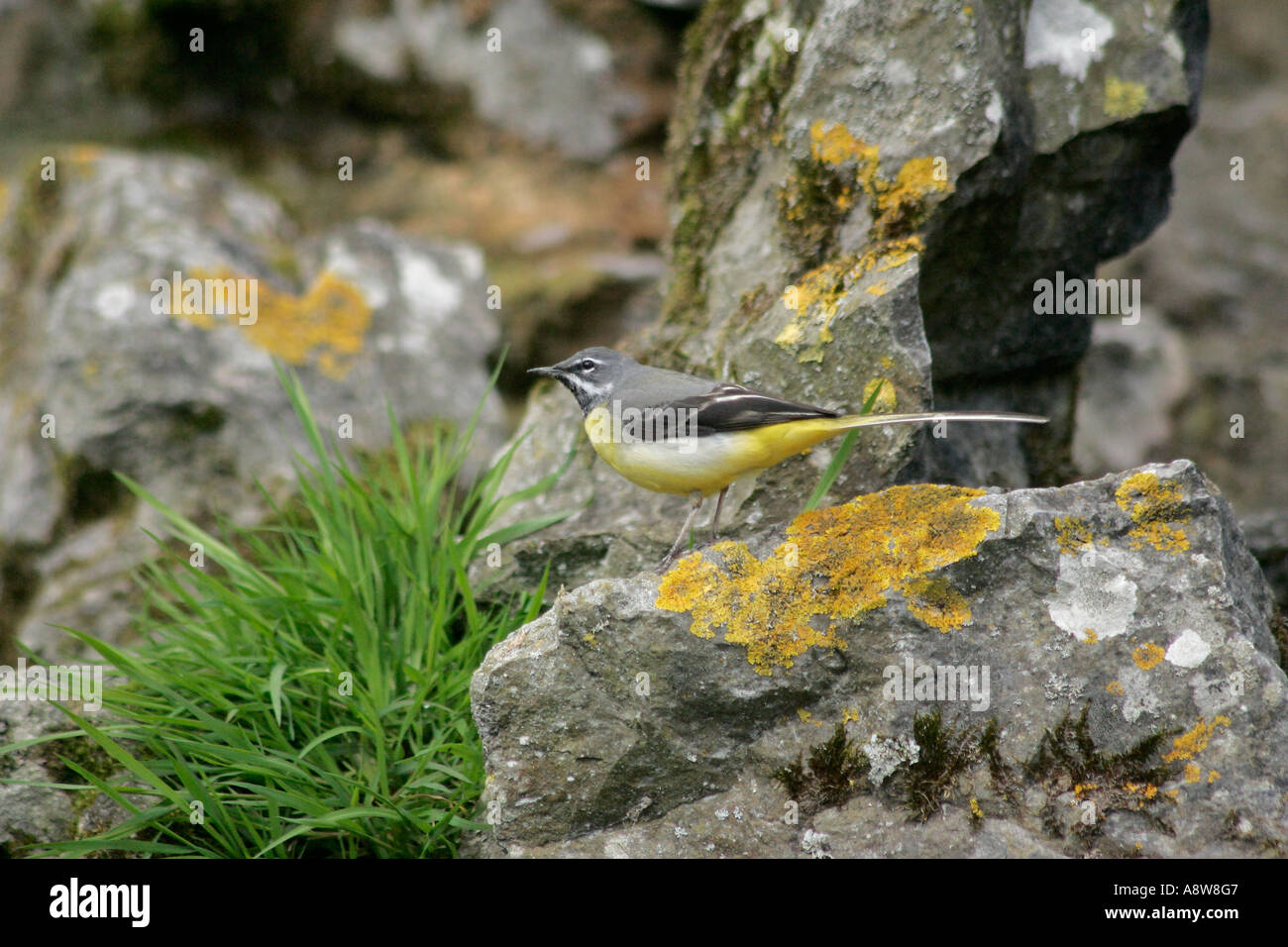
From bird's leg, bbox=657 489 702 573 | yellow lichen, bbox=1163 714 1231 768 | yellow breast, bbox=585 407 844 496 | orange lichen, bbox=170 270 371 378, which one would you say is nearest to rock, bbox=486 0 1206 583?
bird's leg, bbox=657 489 702 573

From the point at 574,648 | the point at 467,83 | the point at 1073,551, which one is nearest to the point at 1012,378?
the point at 1073,551

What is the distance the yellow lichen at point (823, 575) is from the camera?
4211 millimetres

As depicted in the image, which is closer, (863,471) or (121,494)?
(863,471)

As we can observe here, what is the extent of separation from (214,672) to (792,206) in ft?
12.1

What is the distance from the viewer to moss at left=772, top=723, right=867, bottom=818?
161 inches

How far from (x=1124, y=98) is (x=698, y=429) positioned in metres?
2.95

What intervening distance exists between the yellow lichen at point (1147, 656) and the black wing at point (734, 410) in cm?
146

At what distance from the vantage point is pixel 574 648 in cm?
430

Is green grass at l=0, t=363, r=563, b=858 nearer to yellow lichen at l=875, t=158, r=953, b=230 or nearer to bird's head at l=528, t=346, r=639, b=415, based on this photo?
bird's head at l=528, t=346, r=639, b=415

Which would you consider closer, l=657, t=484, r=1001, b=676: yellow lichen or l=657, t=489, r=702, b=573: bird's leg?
l=657, t=484, r=1001, b=676: yellow lichen

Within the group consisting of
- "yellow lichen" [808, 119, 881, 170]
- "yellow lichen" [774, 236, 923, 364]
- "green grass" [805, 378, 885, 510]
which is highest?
"yellow lichen" [808, 119, 881, 170]

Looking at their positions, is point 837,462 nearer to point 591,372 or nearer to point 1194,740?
point 591,372

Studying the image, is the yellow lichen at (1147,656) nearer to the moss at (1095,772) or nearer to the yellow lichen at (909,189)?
the moss at (1095,772)

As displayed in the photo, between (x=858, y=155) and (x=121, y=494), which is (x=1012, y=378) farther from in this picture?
(x=121, y=494)
